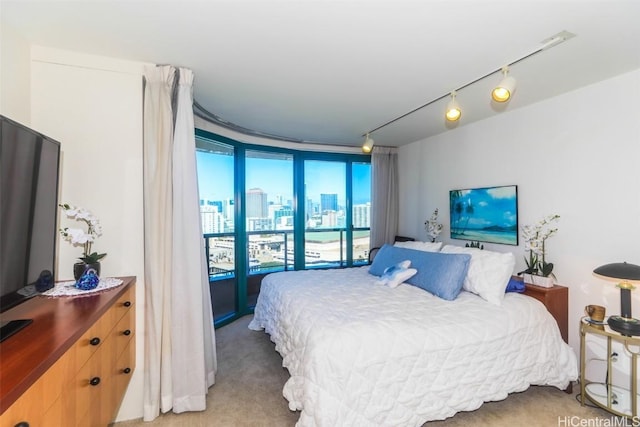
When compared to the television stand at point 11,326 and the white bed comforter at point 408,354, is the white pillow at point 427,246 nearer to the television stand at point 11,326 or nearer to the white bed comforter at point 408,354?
the white bed comforter at point 408,354

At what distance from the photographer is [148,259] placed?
7.13ft

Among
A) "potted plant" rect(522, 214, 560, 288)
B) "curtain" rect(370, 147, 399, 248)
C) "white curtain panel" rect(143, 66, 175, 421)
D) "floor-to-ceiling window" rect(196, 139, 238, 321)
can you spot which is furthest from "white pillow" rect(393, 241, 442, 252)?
"white curtain panel" rect(143, 66, 175, 421)

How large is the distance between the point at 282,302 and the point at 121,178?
164cm

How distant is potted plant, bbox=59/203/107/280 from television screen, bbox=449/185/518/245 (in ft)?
12.4

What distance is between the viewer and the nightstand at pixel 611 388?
6.66 feet

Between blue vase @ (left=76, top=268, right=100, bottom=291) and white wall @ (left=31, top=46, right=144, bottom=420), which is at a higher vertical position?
white wall @ (left=31, top=46, right=144, bottom=420)

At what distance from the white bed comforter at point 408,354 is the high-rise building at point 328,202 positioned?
247 cm

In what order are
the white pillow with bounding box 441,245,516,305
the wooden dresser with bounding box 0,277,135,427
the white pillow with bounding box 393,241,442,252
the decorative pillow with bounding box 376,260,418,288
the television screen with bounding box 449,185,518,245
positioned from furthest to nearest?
1. the white pillow with bounding box 393,241,442,252
2. the television screen with bounding box 449,185,518,245
3. the decorative pillow with bounding box 376,260,418,288
4. the white pillow with bounding box 441,245,516,305
5. the wooden dresser with bounding box 0,277,135,427

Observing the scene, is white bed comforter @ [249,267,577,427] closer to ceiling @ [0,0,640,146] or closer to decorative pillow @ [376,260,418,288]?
decorative pillow @ [376,260,418,288]

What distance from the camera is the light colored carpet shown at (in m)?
2.11

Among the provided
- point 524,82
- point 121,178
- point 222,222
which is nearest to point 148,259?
point 121,178

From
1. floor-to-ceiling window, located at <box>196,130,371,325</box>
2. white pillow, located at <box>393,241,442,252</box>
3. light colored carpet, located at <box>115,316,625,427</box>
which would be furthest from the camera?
floor-to-ceiling window, located at <box>196,130,371,325</box>

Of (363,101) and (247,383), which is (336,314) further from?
(363,101)

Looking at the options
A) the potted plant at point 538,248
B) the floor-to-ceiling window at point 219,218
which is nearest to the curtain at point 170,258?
the floor-to-ceiling window at point 219,218
